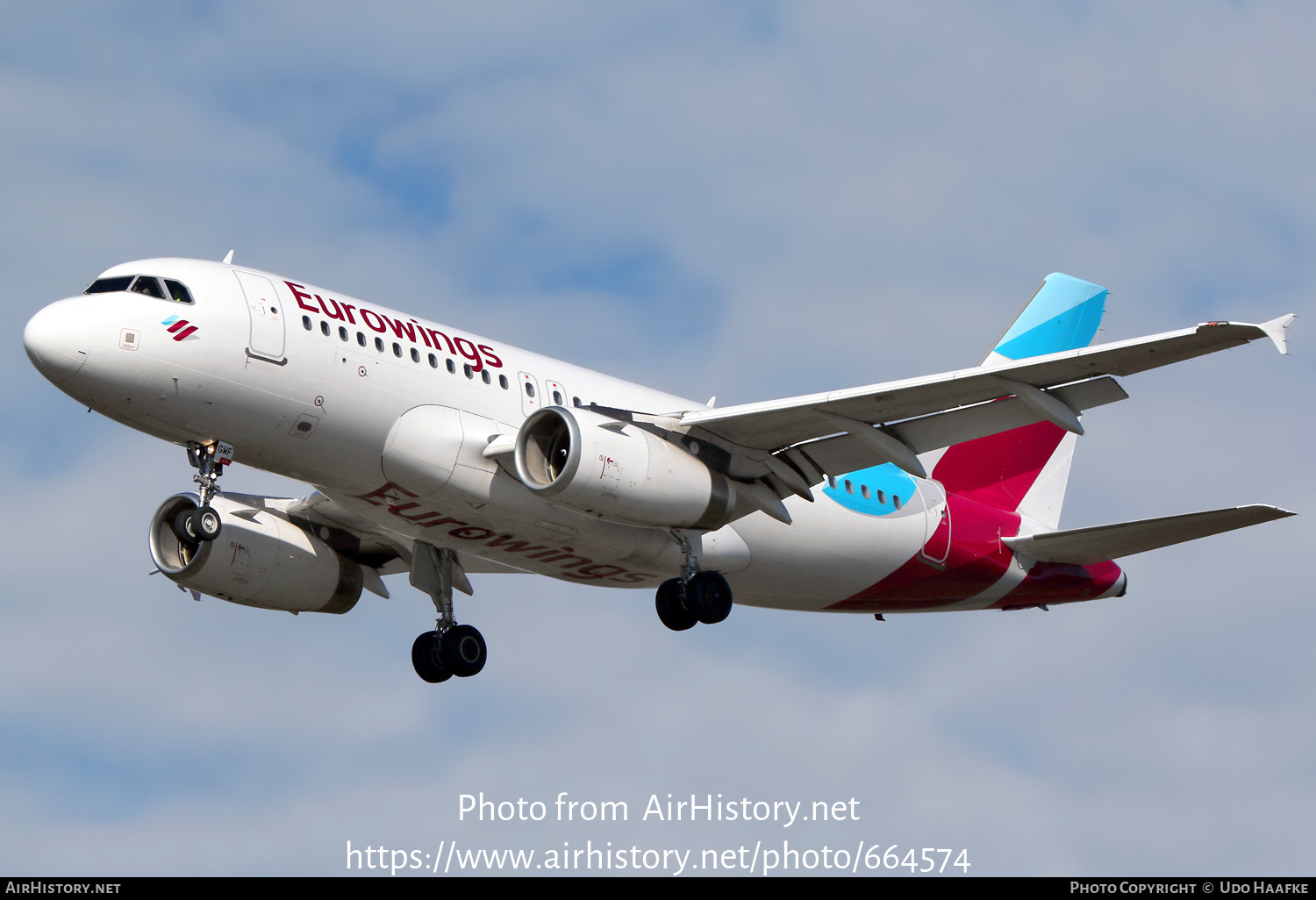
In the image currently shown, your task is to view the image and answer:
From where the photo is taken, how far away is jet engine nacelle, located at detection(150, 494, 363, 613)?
29.6 m

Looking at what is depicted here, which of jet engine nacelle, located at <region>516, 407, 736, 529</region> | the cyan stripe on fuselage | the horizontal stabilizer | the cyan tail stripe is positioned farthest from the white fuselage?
the cyan tail stripe

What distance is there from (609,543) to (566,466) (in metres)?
3.10

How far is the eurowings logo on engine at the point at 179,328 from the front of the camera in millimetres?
24359

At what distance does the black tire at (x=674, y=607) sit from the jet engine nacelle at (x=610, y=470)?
150 cm

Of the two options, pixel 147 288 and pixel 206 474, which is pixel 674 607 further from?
pixel 147 288

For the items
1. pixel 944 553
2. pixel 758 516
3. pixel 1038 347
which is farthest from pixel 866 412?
pixel 1038 347

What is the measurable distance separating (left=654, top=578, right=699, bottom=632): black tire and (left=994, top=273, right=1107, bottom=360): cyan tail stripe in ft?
40.3

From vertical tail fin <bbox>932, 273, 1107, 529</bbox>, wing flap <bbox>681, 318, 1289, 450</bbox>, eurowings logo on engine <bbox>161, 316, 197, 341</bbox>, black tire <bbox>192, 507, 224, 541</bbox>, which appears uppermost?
vertical tail fin <bbox>932, 273, 1107, 529</bbox>

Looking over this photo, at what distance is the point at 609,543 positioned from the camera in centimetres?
2833

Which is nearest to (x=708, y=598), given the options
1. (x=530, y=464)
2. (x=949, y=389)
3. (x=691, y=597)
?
(x=691, y=597)

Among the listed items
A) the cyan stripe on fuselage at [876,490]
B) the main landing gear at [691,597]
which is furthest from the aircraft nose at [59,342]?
the cyan stripe on fuselage at [876,490]

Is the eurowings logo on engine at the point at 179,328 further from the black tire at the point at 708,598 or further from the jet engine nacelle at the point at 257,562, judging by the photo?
the black tire at the point at 708,598

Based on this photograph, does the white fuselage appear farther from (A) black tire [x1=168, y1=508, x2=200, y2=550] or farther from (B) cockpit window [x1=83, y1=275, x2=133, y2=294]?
(A) black tire [x1=168, y1=508, x2=200, y2=550]

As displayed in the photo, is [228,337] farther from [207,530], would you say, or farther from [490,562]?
[490,562]
